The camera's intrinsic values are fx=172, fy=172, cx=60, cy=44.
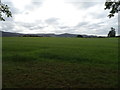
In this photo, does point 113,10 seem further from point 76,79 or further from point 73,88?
point 73,88

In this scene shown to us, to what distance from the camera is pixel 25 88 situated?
845 cm

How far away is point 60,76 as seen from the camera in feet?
35.2

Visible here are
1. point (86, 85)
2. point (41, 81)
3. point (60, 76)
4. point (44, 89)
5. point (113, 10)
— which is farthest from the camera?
point (113, 10)

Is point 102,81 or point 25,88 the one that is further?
point 102,81

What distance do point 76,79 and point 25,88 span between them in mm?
3106

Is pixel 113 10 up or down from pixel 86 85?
up

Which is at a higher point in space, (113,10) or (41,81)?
(113,10)

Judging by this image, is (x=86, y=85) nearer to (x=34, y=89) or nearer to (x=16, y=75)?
(x=34, y=89)

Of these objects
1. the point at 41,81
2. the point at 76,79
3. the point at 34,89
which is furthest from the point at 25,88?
the point at 76,79

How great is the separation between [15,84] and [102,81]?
4782 millimetres

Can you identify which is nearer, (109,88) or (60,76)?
(109,88)

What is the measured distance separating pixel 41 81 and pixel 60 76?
1546 mm

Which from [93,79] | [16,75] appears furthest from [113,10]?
[16,75]

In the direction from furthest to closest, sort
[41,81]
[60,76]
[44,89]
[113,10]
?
1. [113,10]
2. [60,76]
3. [41,81]
4. [44,89]
